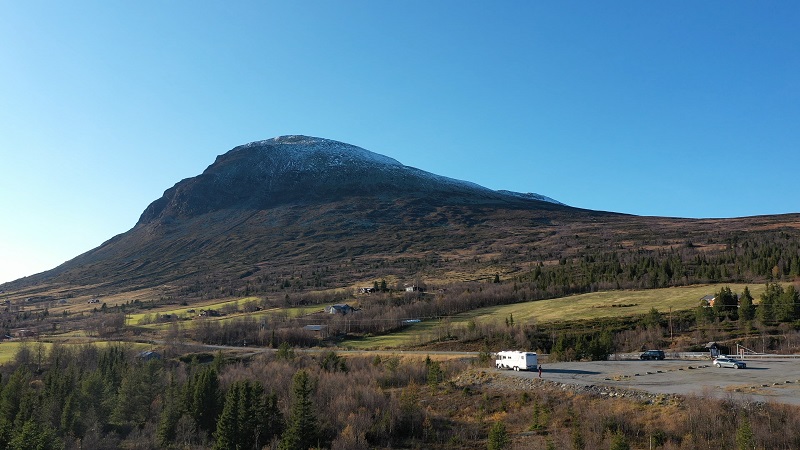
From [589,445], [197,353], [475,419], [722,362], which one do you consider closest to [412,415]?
[475,419]

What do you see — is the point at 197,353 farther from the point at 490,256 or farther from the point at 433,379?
the point at 490,256

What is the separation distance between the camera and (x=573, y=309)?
8950cm

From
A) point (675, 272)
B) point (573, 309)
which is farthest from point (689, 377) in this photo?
point (675, 272)

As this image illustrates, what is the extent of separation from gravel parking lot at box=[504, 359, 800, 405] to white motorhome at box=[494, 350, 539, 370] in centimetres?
153

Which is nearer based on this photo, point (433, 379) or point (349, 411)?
point (349, 411)

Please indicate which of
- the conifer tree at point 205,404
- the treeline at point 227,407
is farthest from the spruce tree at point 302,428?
the conifer tree at point 205,404

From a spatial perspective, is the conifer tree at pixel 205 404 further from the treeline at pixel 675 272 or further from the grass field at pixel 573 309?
the treeline at pixel 675 272

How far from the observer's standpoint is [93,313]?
456ft

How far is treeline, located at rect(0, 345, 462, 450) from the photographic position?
42062mm

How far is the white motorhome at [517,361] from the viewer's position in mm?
50250

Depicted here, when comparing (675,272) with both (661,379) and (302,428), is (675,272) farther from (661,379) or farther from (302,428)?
(302,428)

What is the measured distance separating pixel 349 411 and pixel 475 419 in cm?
1075

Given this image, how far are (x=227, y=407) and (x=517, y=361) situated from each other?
2510 centimetres

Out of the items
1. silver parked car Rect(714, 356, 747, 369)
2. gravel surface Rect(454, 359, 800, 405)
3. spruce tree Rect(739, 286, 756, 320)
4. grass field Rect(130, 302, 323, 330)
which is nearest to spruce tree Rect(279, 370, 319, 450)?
gravel surface Rect(454, 359, 800, 405)
